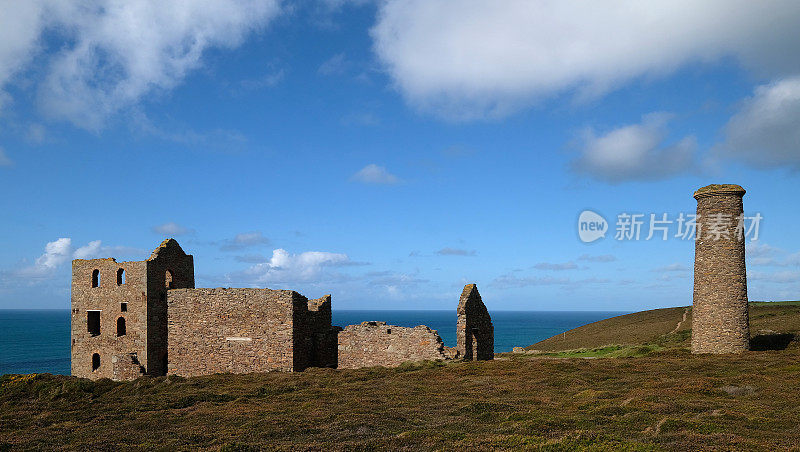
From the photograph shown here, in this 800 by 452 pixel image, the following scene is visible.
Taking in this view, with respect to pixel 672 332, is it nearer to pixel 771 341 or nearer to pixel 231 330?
pixel 771 341

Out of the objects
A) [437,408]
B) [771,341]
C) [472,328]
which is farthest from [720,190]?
[437,408]

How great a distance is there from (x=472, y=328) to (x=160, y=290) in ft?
57.8

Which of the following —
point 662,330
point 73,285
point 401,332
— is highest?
point 73,285

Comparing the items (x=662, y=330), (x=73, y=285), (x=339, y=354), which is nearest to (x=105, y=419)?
(x=339, y=354)

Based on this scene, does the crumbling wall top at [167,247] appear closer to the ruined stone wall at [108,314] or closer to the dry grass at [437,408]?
the ruined stone wall at [108,314]

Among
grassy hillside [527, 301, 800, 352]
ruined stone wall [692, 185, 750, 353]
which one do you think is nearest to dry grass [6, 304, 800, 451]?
ruined stone wall [692, 185, 750, 353]

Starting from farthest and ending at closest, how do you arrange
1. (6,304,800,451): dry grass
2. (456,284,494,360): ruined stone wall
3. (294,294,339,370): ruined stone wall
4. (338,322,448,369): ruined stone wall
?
(456,284,494,360): ruined stone wall < (294,294,339,370): ruined stone wall < (338,322,448,369): ruined stone wall < (6,304,800,451): dry grass

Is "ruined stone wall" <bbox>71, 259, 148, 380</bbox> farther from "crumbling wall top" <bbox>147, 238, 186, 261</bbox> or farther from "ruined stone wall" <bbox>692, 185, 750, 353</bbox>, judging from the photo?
"ruined stone wall" <bbox>692, 185, 750, 353</bbox>

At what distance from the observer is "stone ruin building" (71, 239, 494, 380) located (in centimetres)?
2494

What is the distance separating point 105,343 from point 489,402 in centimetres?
2384

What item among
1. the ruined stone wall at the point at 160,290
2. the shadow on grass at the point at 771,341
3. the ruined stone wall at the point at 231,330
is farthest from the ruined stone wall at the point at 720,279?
the ruined stone wall at the point at 160,290

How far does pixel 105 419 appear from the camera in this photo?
16.3m

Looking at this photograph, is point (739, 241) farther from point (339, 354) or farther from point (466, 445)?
point (466, 445)

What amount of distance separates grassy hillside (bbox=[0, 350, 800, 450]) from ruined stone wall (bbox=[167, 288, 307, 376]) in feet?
4.83
